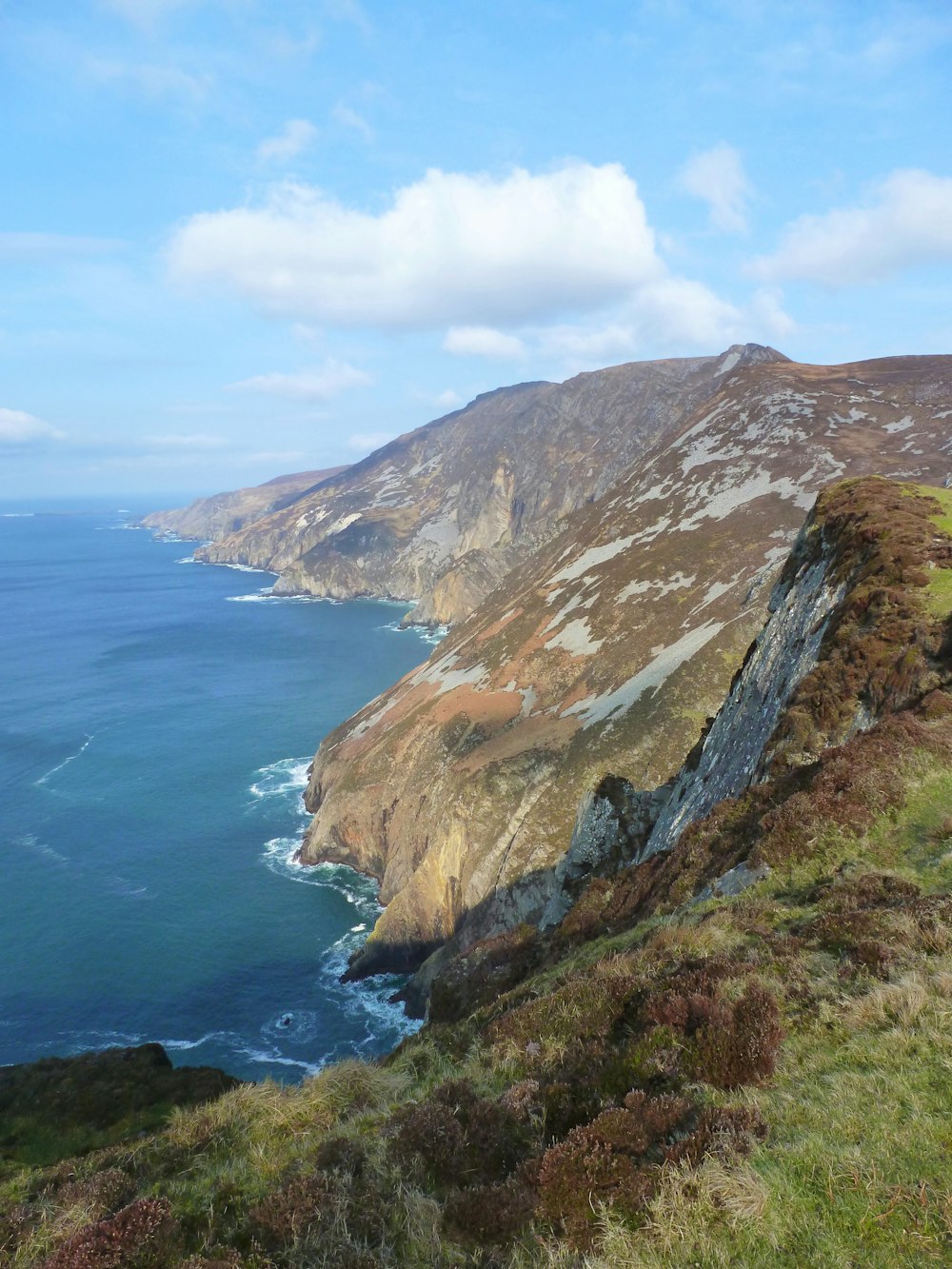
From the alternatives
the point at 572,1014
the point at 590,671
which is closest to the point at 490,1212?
the point at 572,1014

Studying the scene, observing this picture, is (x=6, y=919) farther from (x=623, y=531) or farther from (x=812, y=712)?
(x=623, y=531)

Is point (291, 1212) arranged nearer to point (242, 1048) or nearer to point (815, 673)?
point (815, 673)

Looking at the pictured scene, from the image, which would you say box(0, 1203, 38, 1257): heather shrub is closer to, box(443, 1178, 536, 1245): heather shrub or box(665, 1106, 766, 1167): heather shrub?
box(443, 1178, 536, 1245): heather shrub

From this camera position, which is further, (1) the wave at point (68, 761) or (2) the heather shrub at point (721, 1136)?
(1) the wave at point (68, 761)

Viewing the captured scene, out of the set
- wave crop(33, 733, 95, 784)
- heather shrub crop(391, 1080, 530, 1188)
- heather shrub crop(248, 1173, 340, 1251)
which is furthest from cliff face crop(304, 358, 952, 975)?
wave crop(33, 733, 95, 784)

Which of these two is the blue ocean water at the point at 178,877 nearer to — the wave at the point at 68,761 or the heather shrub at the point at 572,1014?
the wave at the point at 68,761

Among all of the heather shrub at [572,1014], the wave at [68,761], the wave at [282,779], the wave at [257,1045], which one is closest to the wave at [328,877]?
the wave at [282,779]

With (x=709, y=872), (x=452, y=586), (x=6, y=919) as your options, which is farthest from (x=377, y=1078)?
(x=452, y=586)
